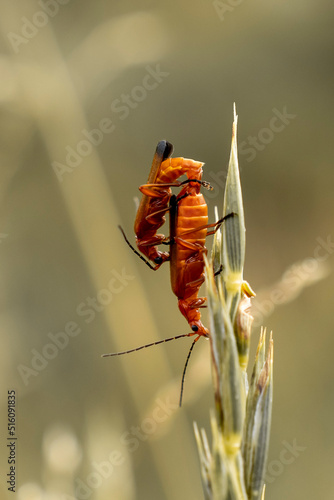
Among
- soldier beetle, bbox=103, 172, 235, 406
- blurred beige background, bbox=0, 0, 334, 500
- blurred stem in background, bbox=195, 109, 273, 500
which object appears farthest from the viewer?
blurred beige background, bbox=0, 0, 334, 500

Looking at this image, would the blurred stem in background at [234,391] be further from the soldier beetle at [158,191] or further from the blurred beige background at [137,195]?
the blurred beige background at [137,195]

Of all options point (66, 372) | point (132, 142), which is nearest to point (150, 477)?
point (66, 372)

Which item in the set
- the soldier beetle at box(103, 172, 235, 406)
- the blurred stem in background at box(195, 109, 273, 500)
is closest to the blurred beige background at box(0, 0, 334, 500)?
the soldier beetle at box(103, 172, 235, 406)

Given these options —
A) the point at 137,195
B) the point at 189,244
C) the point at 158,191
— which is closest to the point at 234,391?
the point at 189,244

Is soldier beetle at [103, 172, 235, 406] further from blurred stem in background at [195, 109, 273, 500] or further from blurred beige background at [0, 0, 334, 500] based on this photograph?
blurred beige background at [0, 0, 334, 500]

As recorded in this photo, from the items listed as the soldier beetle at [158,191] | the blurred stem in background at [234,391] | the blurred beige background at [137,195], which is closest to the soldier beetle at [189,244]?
the soldier beetle at [158,191]

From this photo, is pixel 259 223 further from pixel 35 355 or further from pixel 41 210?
pixel 35 355
